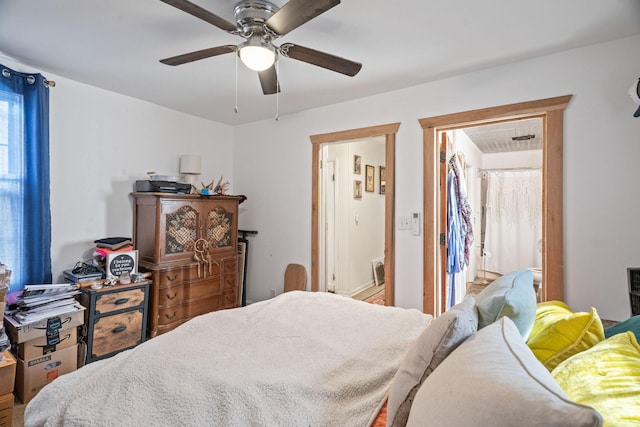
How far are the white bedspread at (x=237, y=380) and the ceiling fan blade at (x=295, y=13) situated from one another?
4.88 feet

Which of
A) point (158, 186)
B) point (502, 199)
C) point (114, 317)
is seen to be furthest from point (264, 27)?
point (502, 199)

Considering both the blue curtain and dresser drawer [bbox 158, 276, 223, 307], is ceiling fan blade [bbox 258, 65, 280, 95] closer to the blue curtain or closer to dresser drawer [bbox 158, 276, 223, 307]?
the blue curtain

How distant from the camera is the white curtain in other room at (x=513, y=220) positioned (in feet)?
17.2

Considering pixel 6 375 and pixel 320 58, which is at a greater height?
pixel 320 58

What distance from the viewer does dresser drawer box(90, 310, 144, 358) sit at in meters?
2.45

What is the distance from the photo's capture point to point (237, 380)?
1.14 meters

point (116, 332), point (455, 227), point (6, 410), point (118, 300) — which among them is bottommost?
point (6, 410)

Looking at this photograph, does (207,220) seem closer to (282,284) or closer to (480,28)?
(282,284)

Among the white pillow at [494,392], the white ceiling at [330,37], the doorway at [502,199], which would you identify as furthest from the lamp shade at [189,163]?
the doorway at [502,199]

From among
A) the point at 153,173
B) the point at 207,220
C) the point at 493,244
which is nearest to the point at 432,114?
the point at 207,220

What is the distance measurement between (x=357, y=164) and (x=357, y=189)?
14.7 inches

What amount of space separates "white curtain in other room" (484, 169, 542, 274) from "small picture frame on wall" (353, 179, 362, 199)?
2589 millimetres

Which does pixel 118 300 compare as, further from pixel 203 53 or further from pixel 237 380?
pixel 203 53

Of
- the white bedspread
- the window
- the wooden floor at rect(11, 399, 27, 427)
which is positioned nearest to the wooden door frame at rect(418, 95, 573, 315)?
the white bedspread
